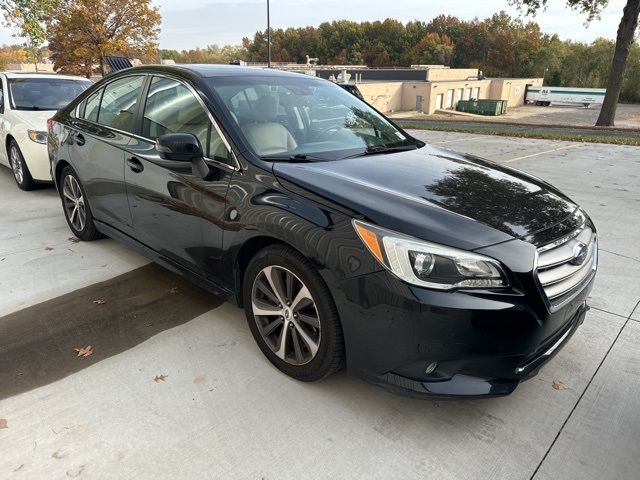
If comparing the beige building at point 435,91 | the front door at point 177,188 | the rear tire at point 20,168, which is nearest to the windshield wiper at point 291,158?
the front door at point 177,188

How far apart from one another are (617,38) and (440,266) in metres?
27.7

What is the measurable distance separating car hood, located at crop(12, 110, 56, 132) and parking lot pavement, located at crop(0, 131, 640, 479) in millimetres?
3279

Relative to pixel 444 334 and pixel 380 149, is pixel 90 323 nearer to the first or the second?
pixel 380 149

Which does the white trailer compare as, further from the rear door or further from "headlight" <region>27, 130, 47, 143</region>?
the rear door

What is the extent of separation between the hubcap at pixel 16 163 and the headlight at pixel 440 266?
251 inches

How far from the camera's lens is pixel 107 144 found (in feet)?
12.6

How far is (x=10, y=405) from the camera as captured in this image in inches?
98.0

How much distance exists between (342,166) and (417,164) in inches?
21.4

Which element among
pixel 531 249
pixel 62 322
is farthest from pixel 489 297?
pixel 62 322

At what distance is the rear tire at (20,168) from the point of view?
6.51m

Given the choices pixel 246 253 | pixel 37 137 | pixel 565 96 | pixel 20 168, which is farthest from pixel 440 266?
pixel 565 96

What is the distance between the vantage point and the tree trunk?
23.0 meters

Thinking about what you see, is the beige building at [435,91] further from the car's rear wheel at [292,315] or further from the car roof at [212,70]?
the car's rear wheel at [292,315]

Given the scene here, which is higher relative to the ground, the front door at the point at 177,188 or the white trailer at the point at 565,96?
the front door at the point at 177,188
